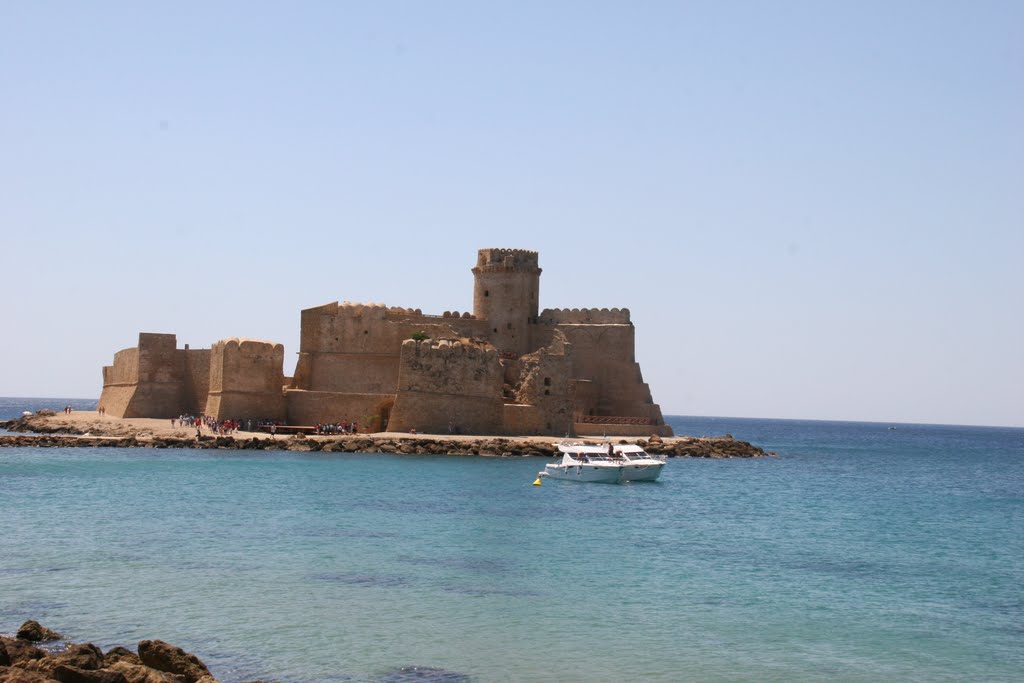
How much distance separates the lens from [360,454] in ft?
129

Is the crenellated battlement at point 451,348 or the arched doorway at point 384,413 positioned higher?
the crenellated battlement at point 451,348

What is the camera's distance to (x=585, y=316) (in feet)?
166

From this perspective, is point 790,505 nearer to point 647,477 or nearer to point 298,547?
point 647,477

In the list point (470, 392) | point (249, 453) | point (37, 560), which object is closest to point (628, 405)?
point (470, 392)

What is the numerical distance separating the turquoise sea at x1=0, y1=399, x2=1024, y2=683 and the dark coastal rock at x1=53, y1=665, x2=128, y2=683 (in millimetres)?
1435

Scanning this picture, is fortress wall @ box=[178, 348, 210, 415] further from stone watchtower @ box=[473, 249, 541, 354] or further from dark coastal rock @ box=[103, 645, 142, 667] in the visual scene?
dark coastal rock @ box=[103, 645, 142, 667]

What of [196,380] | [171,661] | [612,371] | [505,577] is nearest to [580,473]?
[612,371]

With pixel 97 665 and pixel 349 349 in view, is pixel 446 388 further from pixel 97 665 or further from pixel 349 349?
pixel 97 665

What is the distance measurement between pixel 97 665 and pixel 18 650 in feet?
2.95

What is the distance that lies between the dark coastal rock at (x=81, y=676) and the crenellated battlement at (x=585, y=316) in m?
40.1

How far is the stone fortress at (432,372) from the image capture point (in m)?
42.2

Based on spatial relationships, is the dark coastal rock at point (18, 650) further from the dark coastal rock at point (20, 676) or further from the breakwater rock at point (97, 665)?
the dark coastal rock at point (20, 676)

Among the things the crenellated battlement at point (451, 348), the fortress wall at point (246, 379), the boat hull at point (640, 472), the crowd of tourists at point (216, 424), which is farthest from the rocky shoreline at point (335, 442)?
the boat hull at point (640, 472)

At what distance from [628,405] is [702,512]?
71.9ft
